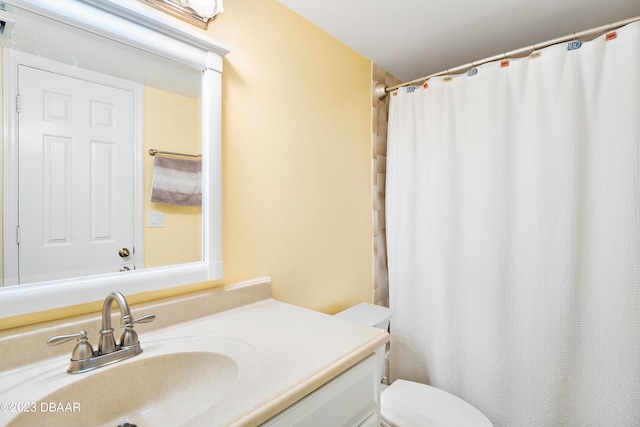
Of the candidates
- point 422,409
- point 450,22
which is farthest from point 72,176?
point 450,22

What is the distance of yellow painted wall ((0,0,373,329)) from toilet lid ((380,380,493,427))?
19.3 inches

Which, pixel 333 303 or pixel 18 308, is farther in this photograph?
pixel 333 303

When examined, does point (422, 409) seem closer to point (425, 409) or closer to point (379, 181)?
point (425, 409)

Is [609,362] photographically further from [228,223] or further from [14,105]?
[14,105]

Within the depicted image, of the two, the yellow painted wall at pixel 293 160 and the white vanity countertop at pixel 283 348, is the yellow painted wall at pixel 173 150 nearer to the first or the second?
the yellow painted wall at pixel 293 160

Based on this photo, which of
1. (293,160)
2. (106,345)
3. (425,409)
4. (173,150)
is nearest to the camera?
(106,345)

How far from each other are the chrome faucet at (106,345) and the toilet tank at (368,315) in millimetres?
943

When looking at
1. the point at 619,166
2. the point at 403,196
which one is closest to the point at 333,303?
the point at 403,196

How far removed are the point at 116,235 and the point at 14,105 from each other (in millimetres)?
384

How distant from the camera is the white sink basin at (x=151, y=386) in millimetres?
596

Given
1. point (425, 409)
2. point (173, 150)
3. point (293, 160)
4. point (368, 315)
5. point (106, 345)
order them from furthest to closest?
point (368, 315) < point (293, 160) < point (425, 409) < point (173, 150) < point (106, 345)

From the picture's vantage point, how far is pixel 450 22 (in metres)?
1.38

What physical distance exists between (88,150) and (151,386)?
2.15 ft

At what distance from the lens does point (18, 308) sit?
671 millimetres
